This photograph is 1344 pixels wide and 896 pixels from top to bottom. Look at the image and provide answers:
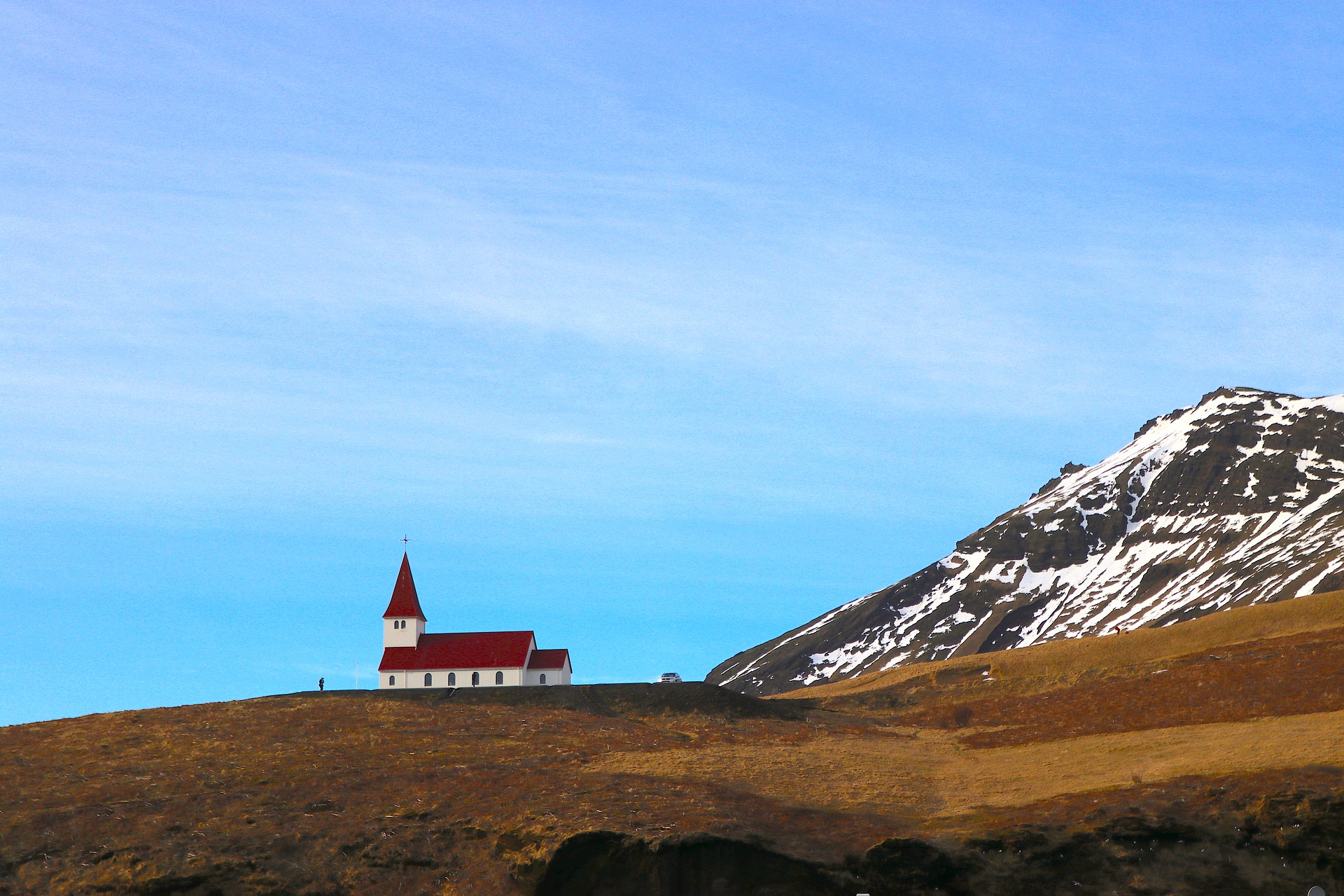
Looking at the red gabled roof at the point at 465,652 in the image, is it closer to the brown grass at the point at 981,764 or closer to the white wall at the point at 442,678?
the white wall at the point at 442,678

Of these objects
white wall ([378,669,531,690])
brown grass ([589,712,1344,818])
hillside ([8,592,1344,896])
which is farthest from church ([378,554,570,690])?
brown grass ([589,712,1344,818])

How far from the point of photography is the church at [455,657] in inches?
3361

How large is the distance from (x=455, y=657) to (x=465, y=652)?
2.36 ft

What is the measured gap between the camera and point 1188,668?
7794 cm

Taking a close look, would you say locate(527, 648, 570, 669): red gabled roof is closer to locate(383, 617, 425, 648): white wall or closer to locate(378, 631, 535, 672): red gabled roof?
locate(378, 631, 535, 672): red gabled roof

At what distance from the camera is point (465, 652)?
8694 centimetres

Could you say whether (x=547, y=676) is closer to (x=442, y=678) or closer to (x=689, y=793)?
(x=442, y=678)

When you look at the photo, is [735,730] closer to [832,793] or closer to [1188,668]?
[832,793]

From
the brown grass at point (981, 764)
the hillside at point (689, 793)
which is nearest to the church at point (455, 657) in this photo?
the hillside at point (689, 793)

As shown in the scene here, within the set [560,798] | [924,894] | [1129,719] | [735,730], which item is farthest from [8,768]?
[1129,719]

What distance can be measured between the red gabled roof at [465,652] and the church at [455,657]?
0.14 ft

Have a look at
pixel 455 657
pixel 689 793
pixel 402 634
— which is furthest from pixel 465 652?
pixel 689 793

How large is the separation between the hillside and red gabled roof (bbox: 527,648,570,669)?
9.07 m

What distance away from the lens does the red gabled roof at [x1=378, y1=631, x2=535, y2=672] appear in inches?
3371
